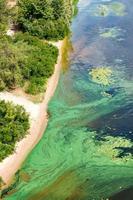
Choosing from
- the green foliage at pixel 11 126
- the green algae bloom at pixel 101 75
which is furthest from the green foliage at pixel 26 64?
the green foliage at pixel 11 126

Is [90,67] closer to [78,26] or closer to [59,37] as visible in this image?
[59,37]

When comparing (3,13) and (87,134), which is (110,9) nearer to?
(3,13)

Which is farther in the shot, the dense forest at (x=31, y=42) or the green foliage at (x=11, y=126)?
the dense forest at (x=31, y=42)

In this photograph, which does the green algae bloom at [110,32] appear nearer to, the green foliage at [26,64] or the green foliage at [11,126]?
the green foliage at [26,64]

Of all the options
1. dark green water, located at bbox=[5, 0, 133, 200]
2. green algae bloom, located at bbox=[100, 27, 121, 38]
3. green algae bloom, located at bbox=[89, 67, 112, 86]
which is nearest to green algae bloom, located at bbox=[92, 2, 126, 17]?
green algae bloom, located at bbox=[100, 27, 121, 38]

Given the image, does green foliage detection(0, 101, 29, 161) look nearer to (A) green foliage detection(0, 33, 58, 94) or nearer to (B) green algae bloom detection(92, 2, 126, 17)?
(A) green foliage detection(0, 33, 58, 94)

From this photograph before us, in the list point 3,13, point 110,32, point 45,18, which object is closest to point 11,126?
point 45,18

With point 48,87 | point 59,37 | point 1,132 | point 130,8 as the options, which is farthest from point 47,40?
point 1,132
